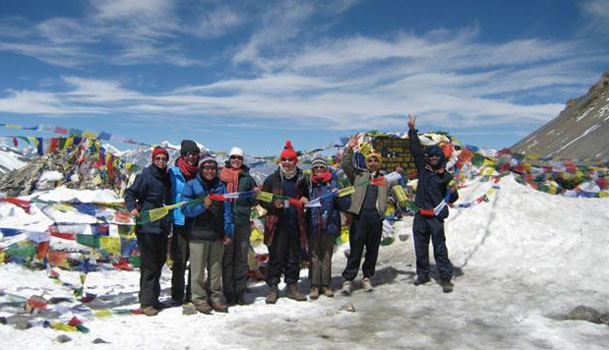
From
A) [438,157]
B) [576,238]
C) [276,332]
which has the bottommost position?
[276,332]

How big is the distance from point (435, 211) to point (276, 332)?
3497 mm

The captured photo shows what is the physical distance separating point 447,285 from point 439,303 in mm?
661

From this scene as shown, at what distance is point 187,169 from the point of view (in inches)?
263

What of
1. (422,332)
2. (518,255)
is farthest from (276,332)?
(518,255)

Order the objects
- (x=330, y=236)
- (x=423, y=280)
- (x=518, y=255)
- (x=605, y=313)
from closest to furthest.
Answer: (x=605, y=313), (x=330, y=236), (x=423, y=280), (x=518, y=255)

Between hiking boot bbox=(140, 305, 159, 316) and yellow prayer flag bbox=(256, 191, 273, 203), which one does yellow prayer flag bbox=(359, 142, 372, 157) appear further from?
hiking boot bbox=(140, 305, 159, 316)

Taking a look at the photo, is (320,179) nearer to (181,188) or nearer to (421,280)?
(181,188)

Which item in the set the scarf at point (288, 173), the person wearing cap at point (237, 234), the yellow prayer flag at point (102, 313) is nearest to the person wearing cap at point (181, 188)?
the person wearing cap at point (237, 234)

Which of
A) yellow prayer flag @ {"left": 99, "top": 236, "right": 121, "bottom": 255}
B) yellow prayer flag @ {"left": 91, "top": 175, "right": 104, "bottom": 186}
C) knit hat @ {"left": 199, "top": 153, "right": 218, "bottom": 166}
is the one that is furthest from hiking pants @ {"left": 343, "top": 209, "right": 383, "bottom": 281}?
yellow prayer flag @ {"left": 91, "top": 175, "right": 104, "bottom": 186}

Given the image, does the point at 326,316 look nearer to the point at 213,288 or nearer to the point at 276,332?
the point at 276,332

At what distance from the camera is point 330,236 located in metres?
7.36

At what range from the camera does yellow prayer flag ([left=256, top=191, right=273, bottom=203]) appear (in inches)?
274

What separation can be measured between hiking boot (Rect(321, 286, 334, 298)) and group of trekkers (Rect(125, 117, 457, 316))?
0.02m

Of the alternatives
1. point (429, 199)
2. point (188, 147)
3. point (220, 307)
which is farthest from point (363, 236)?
point (188, 147)
